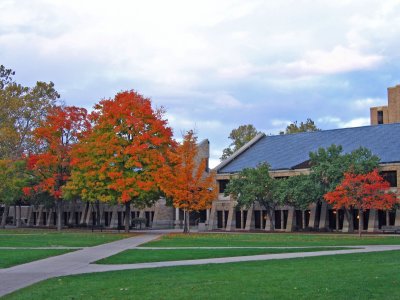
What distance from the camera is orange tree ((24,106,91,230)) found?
2640 inches

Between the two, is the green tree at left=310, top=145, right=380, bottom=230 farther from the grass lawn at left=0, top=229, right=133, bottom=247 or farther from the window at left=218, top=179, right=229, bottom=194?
the grass lawn at left=0, top=229, right=133, bottom=247

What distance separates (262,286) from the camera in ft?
59.1

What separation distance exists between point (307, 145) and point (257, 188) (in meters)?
13.1

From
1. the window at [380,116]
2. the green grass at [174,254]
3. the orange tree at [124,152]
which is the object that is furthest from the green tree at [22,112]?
the window at [380,116]

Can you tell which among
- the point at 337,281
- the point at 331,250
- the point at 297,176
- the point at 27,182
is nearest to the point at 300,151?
the point at 297,176

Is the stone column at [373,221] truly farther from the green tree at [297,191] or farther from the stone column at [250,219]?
the stone column at [250,219]

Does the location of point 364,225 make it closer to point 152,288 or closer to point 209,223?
point 209,223

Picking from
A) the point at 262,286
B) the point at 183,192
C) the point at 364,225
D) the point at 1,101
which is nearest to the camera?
the point at 262,286

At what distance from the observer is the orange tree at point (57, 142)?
220 feet

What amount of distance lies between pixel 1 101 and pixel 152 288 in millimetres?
62512

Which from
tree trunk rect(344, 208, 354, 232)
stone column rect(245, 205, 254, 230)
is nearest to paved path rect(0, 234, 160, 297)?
tree trunk rect(344, 208, 354, 232)

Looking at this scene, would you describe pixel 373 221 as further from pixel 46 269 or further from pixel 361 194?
pixel 46 269

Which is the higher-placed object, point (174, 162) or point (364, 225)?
point (174, 162)

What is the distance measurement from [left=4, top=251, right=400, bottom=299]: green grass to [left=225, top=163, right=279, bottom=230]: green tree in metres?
38.6
